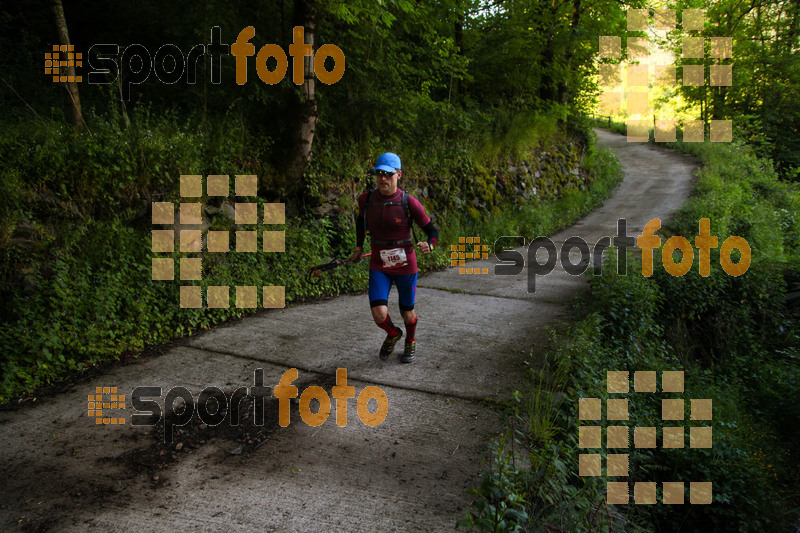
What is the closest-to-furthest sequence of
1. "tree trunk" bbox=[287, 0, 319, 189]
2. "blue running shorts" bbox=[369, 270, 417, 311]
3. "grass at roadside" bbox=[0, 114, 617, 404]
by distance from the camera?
"grass at roadside" bbox=[0, 114, 617, 404] → "blue running shorts" bbox=[369, 270, 417, 311] → "tree trunk" bbox=[287, 0, 319, 189]

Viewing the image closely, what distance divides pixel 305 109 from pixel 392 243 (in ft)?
12.0

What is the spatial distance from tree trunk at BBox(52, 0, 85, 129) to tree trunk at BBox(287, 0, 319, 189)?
276 cm

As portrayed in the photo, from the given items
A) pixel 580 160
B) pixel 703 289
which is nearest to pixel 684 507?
pixel 703 289

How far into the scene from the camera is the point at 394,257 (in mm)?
4727

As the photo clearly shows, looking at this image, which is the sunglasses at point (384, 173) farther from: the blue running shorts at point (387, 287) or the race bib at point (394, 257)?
the blue running shorts at point (387, 287)

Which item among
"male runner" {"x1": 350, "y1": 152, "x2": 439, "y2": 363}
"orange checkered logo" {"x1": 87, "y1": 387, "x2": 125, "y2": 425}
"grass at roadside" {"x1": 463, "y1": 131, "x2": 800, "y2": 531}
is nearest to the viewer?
"grass at roadside" {"x1": 463, "y1": 131, "x2": 800, "y2": 531}

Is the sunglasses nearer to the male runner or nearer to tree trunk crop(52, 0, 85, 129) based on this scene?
the male runner

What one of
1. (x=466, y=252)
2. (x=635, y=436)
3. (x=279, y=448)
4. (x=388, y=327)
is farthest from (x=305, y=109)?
(x=635, y=436)

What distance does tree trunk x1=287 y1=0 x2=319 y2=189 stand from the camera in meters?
7.10

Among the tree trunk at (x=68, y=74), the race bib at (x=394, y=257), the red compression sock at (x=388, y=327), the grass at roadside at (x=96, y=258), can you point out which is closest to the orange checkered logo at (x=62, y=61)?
the tree trunk at (x=68, y=74)

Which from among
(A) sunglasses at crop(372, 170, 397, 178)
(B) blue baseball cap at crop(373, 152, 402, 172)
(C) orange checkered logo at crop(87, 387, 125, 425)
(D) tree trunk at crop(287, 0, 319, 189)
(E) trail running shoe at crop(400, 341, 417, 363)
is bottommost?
(C) orange checkered logo at crop(87, 387, 125, 425)

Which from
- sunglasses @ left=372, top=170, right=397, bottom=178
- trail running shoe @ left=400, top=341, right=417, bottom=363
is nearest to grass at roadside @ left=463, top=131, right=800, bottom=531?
trail running shoe @ left=400, top=341, right=417, bottom=363

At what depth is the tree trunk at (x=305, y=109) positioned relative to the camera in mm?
7102

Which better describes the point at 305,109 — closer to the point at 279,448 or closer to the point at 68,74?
the point at 68,74
